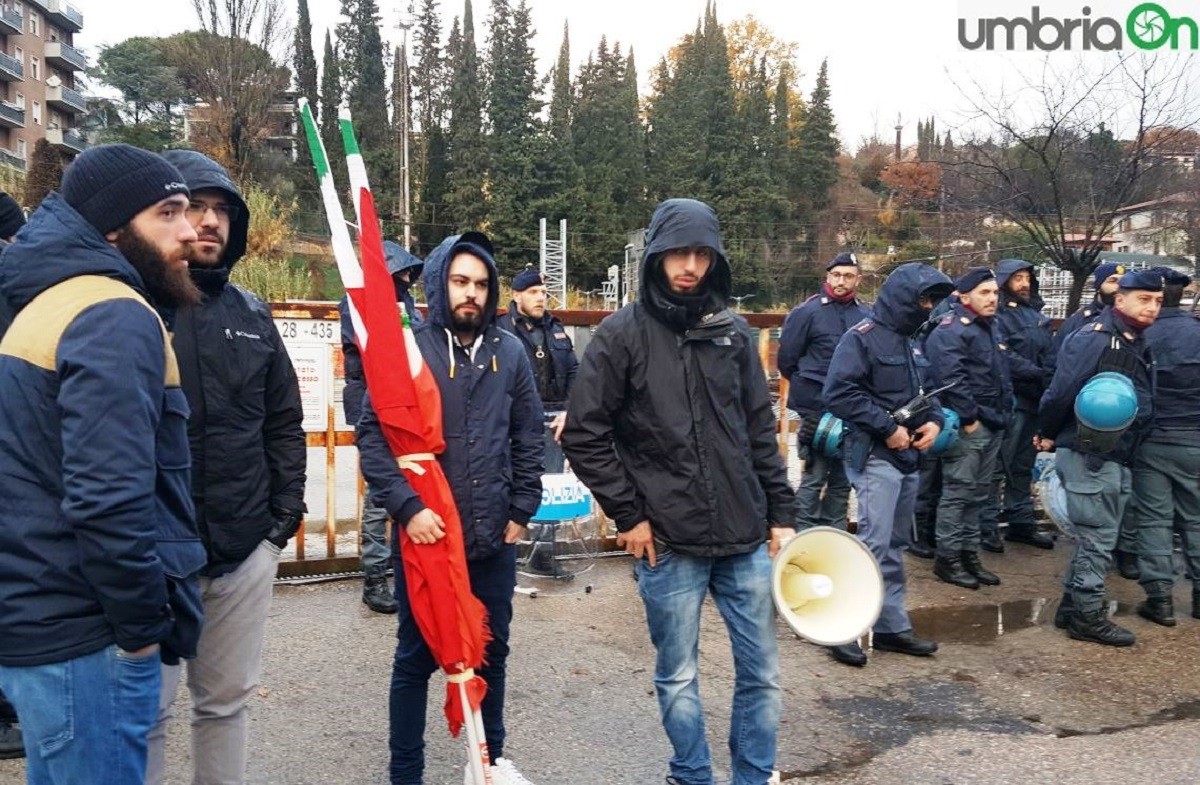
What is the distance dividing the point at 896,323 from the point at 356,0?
55.0 m

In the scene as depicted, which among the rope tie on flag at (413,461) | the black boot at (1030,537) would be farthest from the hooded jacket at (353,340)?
the black boot at (1030,537)

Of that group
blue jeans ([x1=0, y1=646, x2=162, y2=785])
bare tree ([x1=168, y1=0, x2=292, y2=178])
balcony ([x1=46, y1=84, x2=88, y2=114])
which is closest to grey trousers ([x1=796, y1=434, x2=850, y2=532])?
blue jeans ([x1=0, y1=646, x2=162, y2=785])

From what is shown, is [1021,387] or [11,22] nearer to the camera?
[1021,387]

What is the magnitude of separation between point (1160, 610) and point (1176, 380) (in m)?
1.46

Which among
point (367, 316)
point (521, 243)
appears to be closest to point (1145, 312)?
point (367, 316)

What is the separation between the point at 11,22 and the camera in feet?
182

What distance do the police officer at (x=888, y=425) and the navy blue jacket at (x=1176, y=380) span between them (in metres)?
1.72

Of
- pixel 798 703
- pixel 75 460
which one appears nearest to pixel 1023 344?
pixel 798 703

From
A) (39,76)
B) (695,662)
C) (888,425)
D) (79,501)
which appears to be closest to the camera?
(79,501)

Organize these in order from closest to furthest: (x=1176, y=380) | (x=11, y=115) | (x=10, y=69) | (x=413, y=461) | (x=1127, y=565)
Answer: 1. (x=413, y=461)
2. (x=1176, y=380)
3. (x=1127, y=565)
4. (x=11, y=115)
5. (x=10, y=69)

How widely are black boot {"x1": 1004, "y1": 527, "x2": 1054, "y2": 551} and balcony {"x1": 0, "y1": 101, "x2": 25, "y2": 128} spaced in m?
62.9

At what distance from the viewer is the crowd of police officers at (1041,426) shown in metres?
5.21

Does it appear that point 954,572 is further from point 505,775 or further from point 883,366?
point 505,775

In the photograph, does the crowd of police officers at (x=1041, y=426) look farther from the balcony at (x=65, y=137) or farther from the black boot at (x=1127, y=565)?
the balcony at (x=65, y=137)
